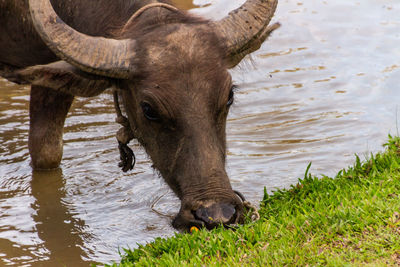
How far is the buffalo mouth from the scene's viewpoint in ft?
14.3

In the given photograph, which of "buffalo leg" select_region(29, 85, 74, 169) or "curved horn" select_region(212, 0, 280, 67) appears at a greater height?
"curved horn" select_region(212, 0, 280, 67)

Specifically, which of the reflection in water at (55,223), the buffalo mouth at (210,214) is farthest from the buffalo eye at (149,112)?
the reflection in water at (55,223)

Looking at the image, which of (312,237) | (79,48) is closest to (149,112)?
(79,48)

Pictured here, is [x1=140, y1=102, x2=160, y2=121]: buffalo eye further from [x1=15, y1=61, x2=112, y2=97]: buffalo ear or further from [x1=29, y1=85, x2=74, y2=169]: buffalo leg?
[x1=29, y1=85, x2=74, y2=169]: buffalo leg

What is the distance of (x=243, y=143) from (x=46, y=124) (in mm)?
2009

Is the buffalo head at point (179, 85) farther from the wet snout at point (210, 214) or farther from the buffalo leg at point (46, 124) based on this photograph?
the buffalo leg at point (46, 124)

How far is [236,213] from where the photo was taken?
4.46 metres

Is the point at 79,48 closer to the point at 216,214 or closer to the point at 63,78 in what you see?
the point at 63,78

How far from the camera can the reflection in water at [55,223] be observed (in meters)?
5.31

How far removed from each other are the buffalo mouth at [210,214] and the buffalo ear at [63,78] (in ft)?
3.57

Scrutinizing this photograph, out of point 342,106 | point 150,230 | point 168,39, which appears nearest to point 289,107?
point 342,106

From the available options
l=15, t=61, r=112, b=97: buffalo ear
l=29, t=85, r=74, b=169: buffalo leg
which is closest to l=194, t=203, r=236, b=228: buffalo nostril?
l=15, t=61, r=112, b=97: buffalo ear

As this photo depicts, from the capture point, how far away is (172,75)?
15.2 ft

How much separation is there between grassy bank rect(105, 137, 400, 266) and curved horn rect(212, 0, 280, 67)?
115cm
